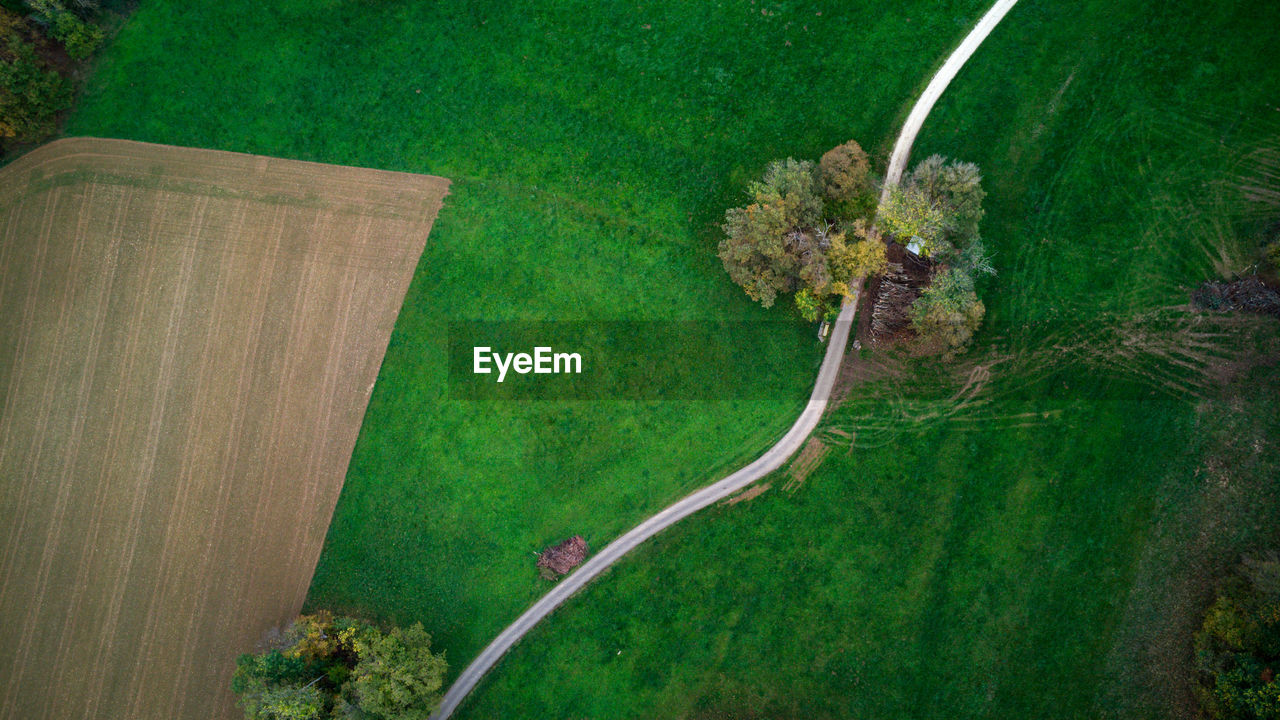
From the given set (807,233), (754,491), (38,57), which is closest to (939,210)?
(807,233)

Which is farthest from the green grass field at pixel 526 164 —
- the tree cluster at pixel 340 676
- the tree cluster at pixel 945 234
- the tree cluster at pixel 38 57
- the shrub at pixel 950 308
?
the shrub at pixel 950 308

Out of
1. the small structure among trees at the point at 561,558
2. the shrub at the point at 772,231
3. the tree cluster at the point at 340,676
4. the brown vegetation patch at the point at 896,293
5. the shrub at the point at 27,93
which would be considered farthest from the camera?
the small structure among trees at the point at 561,558

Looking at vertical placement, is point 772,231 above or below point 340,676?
above

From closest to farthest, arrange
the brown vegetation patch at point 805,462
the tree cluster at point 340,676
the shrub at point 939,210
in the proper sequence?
the tree cluster at point 340,676
the shrub at point 939,210
the brown vegetation patch at point 805,462

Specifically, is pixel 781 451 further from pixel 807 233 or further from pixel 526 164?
pixel 526 164

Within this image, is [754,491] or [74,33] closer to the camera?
[754,491]

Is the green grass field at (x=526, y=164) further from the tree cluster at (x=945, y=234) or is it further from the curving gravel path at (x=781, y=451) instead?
the tree cluster at (x=945, y=234)

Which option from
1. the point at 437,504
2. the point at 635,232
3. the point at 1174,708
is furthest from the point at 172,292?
the point at 1174,708
